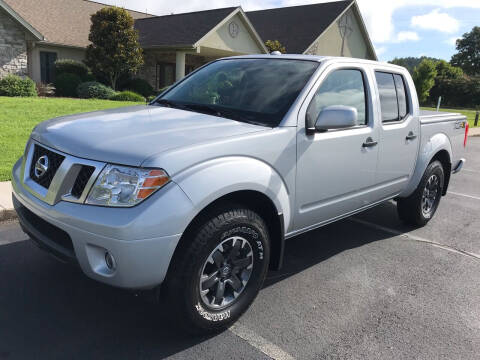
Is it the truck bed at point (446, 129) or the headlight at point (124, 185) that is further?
the truck bed at point (446, 129)

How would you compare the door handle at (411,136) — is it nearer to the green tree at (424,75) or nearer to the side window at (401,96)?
the side window at (401,96)

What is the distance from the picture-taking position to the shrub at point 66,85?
18562 mm

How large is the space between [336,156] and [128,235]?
1985 mm

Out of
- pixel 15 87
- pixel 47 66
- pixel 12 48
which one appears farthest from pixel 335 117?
pixel 47 66

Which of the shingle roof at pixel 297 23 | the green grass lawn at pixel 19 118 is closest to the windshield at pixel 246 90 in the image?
the green grass lawn at pixel 19 118

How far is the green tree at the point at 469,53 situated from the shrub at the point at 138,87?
257 ft

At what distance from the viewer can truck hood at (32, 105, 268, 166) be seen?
2592mm

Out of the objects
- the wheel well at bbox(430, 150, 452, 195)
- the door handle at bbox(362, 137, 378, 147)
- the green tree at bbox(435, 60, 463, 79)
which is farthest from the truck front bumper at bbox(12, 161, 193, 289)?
the green tree at bbox(435, 60, 463, 79)

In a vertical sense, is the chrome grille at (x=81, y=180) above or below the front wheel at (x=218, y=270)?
above

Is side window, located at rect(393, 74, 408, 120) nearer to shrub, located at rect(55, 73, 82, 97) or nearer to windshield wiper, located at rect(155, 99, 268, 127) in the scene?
windshield wiper, located at rect(155, 99, 268, 127)

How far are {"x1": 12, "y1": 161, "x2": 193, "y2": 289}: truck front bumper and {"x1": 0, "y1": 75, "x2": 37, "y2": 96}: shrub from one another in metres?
15.5

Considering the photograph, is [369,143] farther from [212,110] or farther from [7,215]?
[7,215]

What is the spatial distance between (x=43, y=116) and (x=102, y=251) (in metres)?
Result: 10.1

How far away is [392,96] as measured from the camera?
459cm
